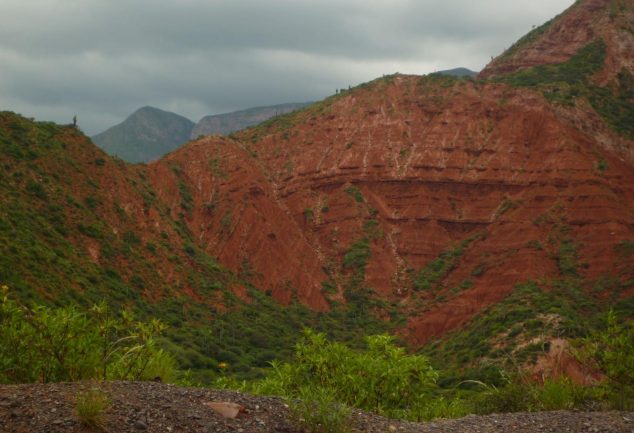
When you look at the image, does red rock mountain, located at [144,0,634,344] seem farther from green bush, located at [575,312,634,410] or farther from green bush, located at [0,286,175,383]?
green bush, located at [0,286,175,383]

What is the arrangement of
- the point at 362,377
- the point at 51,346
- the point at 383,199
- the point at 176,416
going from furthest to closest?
the point at 383,199 < the point at 362,377 < the point at 51,346 < the point at 176,416

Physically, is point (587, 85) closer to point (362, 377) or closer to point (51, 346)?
point (362, 377)

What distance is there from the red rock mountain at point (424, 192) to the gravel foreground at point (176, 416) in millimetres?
47495

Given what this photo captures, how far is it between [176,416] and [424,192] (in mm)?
66621

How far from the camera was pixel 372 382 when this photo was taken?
14.8 metres

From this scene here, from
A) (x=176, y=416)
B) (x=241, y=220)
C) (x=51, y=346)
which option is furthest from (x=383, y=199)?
(x=176, y=416)

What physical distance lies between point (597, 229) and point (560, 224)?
11.8ft

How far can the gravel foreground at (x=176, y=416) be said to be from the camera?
995 centimetres

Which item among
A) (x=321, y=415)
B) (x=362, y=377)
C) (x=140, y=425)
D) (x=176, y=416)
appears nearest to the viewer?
(x=140, y=425)

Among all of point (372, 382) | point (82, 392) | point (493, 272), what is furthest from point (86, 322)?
point (493, 272)

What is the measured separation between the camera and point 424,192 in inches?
2963

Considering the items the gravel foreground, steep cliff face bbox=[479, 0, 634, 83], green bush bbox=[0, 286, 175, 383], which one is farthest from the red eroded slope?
the gravel foreground

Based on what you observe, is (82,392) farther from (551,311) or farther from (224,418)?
(551,311)

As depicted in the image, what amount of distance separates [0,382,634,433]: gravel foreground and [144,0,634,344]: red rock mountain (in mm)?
47495
